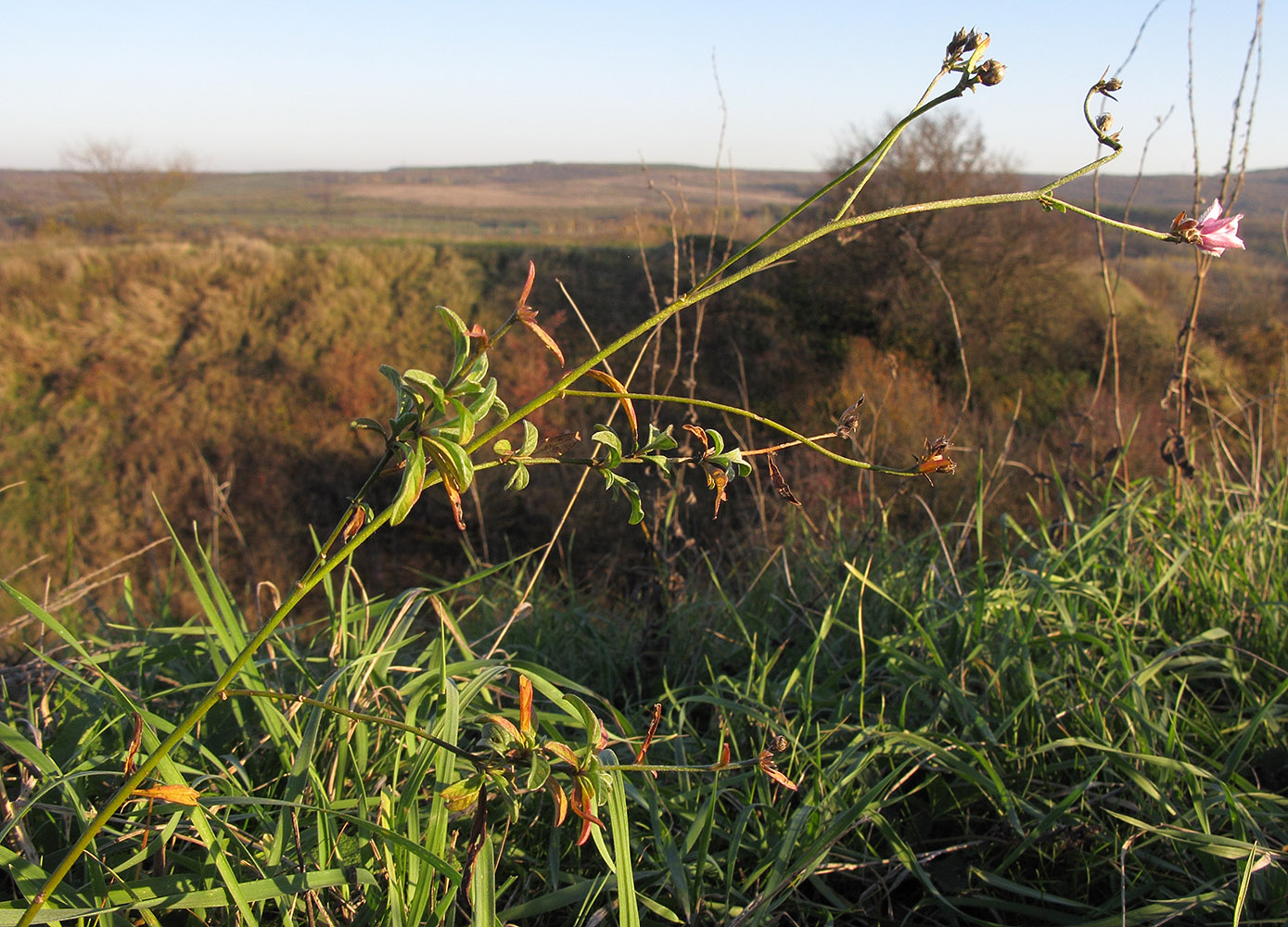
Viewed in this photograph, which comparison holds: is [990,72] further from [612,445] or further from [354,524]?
[354,524]

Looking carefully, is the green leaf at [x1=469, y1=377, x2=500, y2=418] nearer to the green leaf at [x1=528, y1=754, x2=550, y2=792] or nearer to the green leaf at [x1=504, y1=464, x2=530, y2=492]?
the green leaf at [x1=504, y1=464, x2=530, y2=492]

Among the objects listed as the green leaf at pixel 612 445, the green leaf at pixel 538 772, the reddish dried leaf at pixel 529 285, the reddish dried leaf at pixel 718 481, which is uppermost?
the reddish dried leaf at pixel 529 285

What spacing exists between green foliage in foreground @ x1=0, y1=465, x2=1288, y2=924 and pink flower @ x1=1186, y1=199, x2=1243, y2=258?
25.1 inches

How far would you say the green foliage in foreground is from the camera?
1.03 metres

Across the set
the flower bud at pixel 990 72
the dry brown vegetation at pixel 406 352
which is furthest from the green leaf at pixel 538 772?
the dry brown vegetation at pixel 406 352

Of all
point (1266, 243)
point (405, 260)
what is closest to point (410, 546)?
point (405, 260)

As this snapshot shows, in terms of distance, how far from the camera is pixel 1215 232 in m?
0.73

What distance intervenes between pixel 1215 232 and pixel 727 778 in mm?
1168

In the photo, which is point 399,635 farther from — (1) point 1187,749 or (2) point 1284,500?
(2) point 1284,500

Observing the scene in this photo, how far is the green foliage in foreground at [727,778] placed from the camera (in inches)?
40.6

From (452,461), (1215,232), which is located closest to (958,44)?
(1215,232)

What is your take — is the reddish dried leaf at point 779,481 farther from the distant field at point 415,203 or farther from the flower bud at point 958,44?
the distant field at point 415,203

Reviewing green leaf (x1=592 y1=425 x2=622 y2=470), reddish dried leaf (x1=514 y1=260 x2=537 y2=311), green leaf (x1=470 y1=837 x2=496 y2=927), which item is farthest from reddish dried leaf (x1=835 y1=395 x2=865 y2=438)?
green leaf (x1=470 y1=837 x2=496 y2=927)

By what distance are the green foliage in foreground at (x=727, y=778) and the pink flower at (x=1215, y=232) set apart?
0.64 metres
